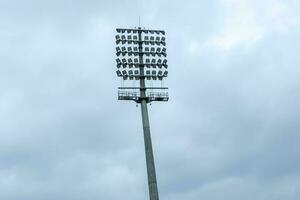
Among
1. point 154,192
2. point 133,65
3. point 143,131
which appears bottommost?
point 154,192

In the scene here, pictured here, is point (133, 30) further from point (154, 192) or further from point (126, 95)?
point (154, 192)

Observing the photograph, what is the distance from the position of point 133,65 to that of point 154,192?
539 inches

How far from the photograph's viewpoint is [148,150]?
92812mm

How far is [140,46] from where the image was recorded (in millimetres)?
95875

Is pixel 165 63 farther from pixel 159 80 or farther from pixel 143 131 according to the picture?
pixel 143 131

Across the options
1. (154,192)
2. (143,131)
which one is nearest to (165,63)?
(143,131)

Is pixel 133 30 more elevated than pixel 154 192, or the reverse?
pixel 133 30

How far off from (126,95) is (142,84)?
233 centimetres

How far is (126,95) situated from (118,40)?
5.71 m

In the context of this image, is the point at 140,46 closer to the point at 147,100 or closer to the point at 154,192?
the point at 147,100

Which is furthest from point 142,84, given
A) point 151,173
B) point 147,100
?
point 151,173

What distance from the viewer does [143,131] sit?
308 ft

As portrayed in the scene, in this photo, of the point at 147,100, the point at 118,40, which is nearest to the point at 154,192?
the point at 147,100

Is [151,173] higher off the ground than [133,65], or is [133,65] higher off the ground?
[133,65]
